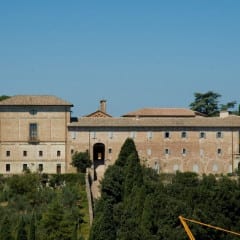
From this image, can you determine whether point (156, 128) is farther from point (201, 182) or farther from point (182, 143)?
point (201, 182)

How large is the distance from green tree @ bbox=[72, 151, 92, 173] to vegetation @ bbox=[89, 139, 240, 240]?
11.6 feet

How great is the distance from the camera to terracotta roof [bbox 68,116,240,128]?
63.2 m

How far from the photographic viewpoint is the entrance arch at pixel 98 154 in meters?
63.4

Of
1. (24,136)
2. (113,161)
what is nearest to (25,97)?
(24,136)

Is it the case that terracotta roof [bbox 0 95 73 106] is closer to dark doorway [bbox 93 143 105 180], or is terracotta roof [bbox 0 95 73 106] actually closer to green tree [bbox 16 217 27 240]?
dark doorway [bbox 93 143 105 180]

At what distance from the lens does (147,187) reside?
51.5 meters

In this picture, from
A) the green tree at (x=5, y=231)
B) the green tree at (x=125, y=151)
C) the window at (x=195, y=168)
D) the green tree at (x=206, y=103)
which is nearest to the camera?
the green tree at (x=5, y=231)

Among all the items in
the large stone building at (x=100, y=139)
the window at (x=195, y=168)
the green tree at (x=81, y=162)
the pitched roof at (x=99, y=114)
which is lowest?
the window at (x=195, y=168)

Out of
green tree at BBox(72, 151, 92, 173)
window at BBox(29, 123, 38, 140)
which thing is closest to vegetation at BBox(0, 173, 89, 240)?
green tree at BBox(72, 151, 92, 173)

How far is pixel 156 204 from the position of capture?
151ft

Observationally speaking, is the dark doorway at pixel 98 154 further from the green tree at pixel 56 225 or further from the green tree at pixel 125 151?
the green tree at pixel 56 225

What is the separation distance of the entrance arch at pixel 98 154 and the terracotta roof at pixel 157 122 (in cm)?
172

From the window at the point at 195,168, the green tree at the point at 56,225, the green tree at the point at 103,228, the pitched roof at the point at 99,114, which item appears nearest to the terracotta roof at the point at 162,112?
the pitched roof at the point at 99,114

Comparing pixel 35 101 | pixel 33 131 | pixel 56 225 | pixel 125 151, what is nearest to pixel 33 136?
pixel 33 131
